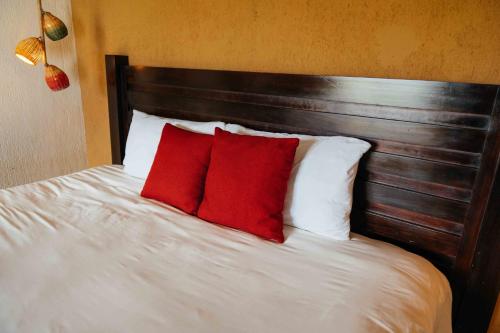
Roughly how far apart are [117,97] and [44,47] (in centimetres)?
52

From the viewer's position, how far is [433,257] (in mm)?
1369

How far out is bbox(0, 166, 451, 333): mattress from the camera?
85 cm

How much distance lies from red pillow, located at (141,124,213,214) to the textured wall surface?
1.52m

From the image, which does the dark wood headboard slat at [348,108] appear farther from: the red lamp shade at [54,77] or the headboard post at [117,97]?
the red lamp shade at [54,77]

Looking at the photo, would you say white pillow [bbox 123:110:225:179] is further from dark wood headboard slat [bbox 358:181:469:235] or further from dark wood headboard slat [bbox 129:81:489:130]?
dark wood headboard slat [bbox 358:181:469:235]

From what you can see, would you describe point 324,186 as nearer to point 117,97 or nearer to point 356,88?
point 356,88

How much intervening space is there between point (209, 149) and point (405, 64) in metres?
0.93

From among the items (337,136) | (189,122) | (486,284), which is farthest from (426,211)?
(189,122)

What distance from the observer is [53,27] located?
2.10 m

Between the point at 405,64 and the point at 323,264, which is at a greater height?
the point at 405,64

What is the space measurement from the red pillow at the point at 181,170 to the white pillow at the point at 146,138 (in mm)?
165

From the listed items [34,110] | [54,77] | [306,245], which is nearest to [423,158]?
[306,245]

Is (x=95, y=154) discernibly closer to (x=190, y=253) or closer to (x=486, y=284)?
(x=190, y=253)

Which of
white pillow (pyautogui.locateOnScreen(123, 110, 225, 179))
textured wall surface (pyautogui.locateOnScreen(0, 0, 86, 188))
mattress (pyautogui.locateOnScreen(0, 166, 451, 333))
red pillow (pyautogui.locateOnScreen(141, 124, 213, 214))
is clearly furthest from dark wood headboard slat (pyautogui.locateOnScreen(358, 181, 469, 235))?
textured wall surface (pyautogui.locateOnScreen(0, 0, 86, 188))
